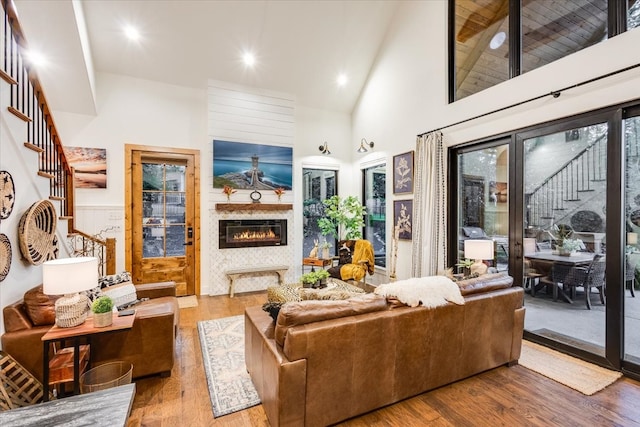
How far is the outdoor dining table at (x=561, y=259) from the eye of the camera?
3.09 metres

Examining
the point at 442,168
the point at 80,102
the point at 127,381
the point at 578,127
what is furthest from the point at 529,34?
the point at 80,102

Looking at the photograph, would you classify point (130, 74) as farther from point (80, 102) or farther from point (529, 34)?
point (529, 34)

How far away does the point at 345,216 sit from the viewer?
20.1ft

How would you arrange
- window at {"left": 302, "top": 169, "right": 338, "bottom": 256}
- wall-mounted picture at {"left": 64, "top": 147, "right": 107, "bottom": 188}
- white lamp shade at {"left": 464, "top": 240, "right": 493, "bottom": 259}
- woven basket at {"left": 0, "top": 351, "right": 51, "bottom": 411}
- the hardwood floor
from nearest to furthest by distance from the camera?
woven basket at {"left": 0, "top": 351, "right": 51, "bottom": 411} → the hardwood floor → white lamp shade at {"left": 464, "top": 240, "right": 493, "bottom": 259} → wall-mounted picture at {"left": 64, "top": 147, "right": 107, "bottom": 188} → window at {"left": 302, "top": 169, "right": 338, "bottom": 256}

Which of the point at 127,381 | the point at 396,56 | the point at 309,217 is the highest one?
the point at 396,56

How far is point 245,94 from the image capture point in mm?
5562

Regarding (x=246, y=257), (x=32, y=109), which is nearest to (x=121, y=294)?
(x=32, y=109)

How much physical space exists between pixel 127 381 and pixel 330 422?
152cm

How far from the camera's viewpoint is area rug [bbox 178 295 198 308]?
477 centimetres

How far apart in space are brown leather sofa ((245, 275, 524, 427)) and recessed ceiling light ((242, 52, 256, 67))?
4.34m

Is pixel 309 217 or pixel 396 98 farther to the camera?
pixel 309 217

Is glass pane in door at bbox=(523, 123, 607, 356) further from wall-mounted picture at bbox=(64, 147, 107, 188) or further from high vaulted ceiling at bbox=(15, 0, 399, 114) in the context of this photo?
wall-mounted picture at bbox=(64, 147, 107, 188)

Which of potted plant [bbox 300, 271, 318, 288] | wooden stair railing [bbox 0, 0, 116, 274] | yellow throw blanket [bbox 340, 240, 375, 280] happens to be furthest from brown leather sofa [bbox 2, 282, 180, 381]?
yellow throw blanket [bbox 340, 240, 375, 280]

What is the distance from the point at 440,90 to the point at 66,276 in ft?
15.6
